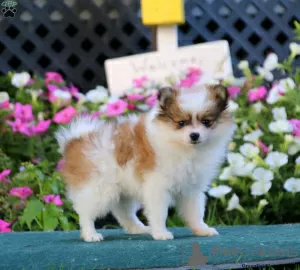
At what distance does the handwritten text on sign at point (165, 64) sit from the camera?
25.0ft

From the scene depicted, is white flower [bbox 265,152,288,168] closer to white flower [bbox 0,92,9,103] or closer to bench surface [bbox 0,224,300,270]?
bench surface [bbox 0,224,300,270]

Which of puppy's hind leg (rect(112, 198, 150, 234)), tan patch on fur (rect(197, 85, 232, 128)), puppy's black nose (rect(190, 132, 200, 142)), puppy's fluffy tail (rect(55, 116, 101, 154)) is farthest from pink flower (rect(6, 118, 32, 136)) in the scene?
puppy's black nose (rect(190, 132, 200, 142))

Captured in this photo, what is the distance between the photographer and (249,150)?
577cm

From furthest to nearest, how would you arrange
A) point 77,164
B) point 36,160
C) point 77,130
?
point 36,160
point 77,130
point 77,164

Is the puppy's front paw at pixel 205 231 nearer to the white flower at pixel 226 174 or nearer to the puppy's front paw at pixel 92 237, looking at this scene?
the puppy's front paw at pixel 92 237

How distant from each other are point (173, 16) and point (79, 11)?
1.29m

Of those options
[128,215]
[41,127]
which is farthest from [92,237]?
[41,127]

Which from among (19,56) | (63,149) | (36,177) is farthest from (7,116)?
(63,149)

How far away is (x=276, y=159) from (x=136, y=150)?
5.96 ft

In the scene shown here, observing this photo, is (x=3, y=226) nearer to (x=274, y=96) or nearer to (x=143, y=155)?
(x=143, y=155)

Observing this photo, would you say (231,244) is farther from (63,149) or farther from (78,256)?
(63,149)

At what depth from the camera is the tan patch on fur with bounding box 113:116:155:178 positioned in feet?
13.6

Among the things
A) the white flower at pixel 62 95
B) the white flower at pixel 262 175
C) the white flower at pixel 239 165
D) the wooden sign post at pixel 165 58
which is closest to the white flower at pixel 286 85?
the white flower at pixel 239 165

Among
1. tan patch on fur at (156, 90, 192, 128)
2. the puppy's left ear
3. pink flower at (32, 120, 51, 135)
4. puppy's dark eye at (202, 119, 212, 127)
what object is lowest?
pink flower at (32, 120, 51, 135)
